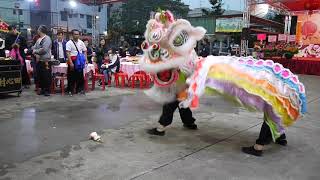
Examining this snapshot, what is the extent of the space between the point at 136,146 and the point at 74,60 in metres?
4.26

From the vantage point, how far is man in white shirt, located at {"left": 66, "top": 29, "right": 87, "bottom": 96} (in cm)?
830

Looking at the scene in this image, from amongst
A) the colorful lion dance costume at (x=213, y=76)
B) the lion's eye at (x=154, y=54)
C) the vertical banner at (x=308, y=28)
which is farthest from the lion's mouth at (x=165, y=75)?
the vertical banner at (x=308, y=28)

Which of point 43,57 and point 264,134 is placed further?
point 43,57

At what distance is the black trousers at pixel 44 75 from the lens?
26.9 ft

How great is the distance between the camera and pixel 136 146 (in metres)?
4.73

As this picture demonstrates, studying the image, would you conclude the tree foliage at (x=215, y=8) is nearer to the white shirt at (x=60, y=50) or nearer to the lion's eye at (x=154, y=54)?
the white shirt at (x=60, y=50)

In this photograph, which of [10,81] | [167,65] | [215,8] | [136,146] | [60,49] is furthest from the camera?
[215,8]

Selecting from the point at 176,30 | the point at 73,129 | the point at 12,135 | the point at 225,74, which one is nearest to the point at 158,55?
the point at 176,30

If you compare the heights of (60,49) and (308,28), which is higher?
(308,28)

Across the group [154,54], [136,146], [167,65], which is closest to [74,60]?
[154,54]

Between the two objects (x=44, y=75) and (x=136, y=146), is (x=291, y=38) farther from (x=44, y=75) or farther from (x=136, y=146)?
(x=136, y=146)

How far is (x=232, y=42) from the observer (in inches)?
1156

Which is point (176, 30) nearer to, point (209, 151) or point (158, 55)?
point (158, 55)

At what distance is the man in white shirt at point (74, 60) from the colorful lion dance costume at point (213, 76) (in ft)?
12.1
